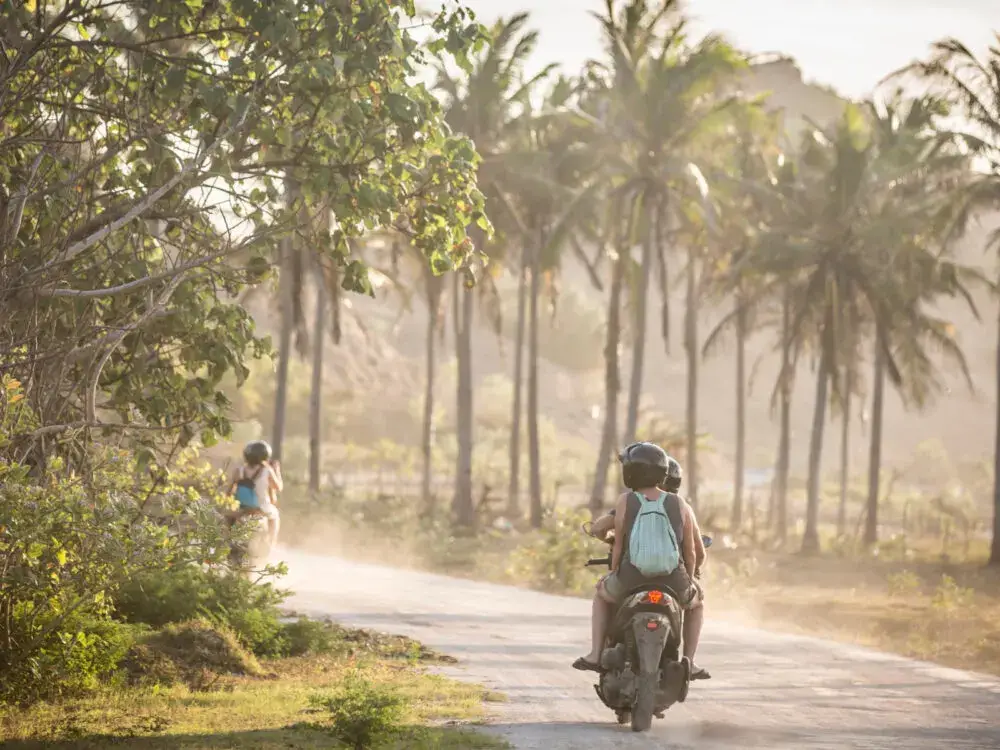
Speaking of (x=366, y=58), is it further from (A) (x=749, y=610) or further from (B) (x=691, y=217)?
(B) (x=691, y=217)

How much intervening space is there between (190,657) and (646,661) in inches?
147

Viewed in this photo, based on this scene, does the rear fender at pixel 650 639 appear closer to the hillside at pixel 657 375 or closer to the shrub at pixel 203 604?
the shrub at pixel 203 604

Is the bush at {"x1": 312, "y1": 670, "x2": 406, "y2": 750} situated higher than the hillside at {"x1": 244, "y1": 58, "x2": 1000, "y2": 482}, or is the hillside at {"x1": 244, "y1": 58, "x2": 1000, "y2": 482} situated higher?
the hillside at {"x1": 244, "y1": 58, "x2": 1000, "y2": 482}

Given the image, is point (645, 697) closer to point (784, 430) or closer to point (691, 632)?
point (691, 632)

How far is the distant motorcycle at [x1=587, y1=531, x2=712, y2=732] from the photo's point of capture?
759 cm

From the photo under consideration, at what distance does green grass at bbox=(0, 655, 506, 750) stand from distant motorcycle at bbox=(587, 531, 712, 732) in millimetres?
911

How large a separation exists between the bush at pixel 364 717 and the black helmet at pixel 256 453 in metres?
6.38

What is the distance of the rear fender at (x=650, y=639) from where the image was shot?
7570 millimetres

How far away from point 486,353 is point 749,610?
352 ft

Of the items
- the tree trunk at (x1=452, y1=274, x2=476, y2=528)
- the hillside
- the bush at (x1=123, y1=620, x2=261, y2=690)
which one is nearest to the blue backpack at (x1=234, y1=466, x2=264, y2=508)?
the bush at (x1=123, y1=620, x2=261, y2=690)

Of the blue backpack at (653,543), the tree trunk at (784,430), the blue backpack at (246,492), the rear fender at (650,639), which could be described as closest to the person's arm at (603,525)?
the blue backpack at (653,543)

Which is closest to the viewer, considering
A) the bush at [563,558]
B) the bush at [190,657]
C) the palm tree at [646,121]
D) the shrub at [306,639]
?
the bush at [190,657]

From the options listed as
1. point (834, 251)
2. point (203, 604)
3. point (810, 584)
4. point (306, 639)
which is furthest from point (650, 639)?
point (834, 251)

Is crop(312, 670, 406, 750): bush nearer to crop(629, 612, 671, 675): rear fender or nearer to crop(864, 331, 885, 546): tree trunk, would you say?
crop(629, 612, 671, 675): rear fender
